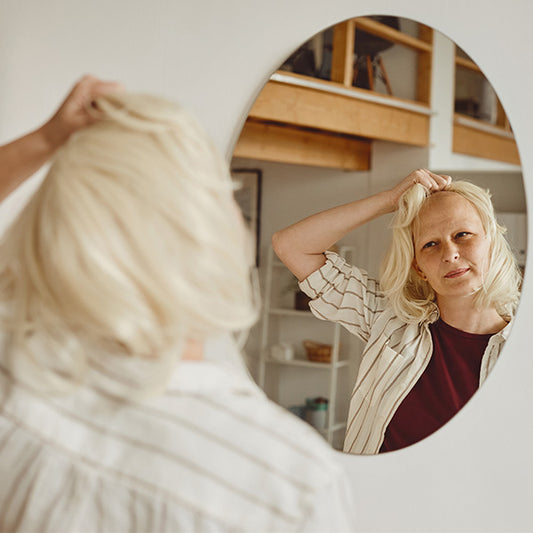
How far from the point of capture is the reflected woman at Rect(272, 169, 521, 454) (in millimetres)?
998

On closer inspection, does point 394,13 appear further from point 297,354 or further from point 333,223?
point 297,354

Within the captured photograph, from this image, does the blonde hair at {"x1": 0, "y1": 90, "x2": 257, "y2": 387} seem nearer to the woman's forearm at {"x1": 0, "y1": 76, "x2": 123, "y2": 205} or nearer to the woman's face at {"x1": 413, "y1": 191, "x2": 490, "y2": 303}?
the woman's forearm at {"x1": 0, "y1": 76, "x2": 123, "y2": 205}

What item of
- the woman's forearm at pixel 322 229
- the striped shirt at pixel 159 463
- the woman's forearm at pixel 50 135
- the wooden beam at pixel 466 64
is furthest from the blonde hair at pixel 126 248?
the wooden beam at pixel 466 64

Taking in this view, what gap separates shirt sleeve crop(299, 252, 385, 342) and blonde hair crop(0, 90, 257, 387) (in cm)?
44

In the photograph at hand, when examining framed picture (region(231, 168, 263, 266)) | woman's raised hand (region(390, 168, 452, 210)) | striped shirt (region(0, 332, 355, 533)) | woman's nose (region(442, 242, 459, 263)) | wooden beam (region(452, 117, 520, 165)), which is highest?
wooden beam (region(452, 117, 520, 165))

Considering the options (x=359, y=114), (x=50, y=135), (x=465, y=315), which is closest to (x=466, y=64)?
(x=359, y=114)

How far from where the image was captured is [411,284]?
1006 mm

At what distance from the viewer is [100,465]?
1.82 ft

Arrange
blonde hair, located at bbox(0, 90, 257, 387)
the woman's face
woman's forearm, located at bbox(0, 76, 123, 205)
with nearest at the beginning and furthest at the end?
blonde hair, located at bbox(0, 90, 257, 387)
woman's forearm, located at bbox(0, 76, 123, 205)
the woman's face

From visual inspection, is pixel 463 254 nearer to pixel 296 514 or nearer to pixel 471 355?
pixel 471 355

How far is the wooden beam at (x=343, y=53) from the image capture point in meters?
1.06

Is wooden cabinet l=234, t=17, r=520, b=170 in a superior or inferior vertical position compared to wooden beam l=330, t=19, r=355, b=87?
inferior

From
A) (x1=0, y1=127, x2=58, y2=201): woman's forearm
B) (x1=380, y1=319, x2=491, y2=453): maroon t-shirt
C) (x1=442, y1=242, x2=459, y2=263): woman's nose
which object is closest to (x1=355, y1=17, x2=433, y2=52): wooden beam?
(x1=442, y1=242, x2=459, y2=263): woman's nose

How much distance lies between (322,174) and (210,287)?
513mm
